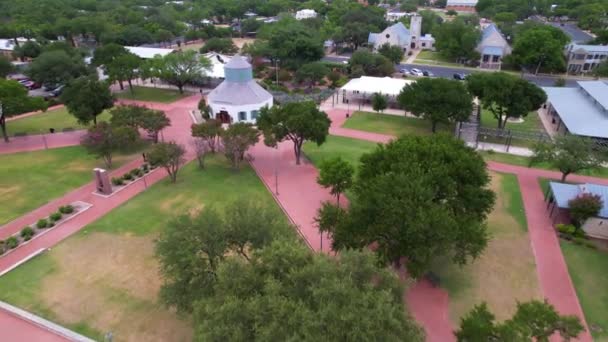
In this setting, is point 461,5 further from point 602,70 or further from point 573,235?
point 573,235

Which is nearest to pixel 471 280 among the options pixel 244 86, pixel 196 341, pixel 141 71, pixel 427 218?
pixel 427 218

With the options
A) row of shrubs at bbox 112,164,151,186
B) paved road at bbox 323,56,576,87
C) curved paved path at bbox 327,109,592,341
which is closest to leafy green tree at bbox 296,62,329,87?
paved road at bbox 323,56,576,87

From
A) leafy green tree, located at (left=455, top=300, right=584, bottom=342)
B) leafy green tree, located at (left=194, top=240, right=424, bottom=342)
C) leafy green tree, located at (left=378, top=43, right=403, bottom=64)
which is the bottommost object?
leafy green tree, located at (left=455, top=300, right=584, bottom=342)

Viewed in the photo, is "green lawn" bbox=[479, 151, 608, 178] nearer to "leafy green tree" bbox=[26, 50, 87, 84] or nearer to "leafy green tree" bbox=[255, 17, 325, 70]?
"leafy green tree" bbox=[255, 17, 325, 70]

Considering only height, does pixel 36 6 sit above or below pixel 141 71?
above

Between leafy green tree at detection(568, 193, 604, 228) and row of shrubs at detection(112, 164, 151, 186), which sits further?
row of shrubs at detection(112, 164, 151, 186)

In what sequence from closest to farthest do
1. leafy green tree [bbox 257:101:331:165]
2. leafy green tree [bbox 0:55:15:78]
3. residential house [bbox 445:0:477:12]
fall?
leafy green tree [bbox 257:101:331:165] → leafy green tree [bbox 0:55:15:78] → residential house [bbox 445:0:477:12]

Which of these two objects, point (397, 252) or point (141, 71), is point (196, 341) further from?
point (141, 71)

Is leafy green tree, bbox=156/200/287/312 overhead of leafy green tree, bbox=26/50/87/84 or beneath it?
beneath
